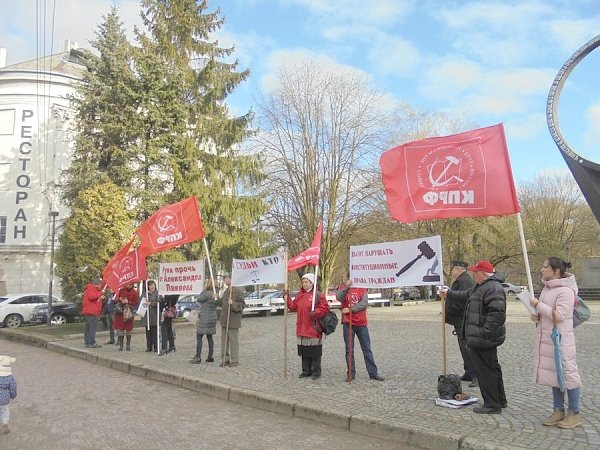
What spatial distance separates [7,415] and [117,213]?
14.4 m

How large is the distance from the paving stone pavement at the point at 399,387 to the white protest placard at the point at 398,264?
1.65 metres

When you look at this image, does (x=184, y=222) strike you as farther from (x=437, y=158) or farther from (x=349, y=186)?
(x=349, y=186)

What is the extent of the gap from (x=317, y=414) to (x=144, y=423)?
2.31m

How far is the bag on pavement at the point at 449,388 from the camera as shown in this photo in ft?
23.4

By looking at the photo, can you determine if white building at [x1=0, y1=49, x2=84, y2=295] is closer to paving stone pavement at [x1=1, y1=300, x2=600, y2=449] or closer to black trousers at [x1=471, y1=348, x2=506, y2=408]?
Answer: paving stone pavement at [x1=1, y1=300, x2=600, y2=449]

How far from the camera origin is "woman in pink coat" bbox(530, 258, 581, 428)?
579 centimetres

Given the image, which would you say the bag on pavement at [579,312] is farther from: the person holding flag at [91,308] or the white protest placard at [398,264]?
the person holding flag at [91,308]

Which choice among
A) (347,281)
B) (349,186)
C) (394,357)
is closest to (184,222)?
(347,281)

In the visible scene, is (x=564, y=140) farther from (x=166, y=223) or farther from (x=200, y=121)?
(x=200, y=121)

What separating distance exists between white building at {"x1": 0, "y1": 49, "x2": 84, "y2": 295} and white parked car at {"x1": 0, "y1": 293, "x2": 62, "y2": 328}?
1456 cm

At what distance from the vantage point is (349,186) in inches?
1200

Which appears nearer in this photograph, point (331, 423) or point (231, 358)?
point (331, 423)

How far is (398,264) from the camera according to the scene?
8.43 m

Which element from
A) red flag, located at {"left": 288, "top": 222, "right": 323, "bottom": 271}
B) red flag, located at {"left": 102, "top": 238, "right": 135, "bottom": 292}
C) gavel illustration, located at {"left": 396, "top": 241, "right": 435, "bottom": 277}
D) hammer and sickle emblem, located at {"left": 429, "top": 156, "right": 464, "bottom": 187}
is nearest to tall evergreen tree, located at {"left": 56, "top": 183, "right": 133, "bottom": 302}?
red flag, located at {"left": 102, "top": 238, "right": 135, "bottom": 292}
